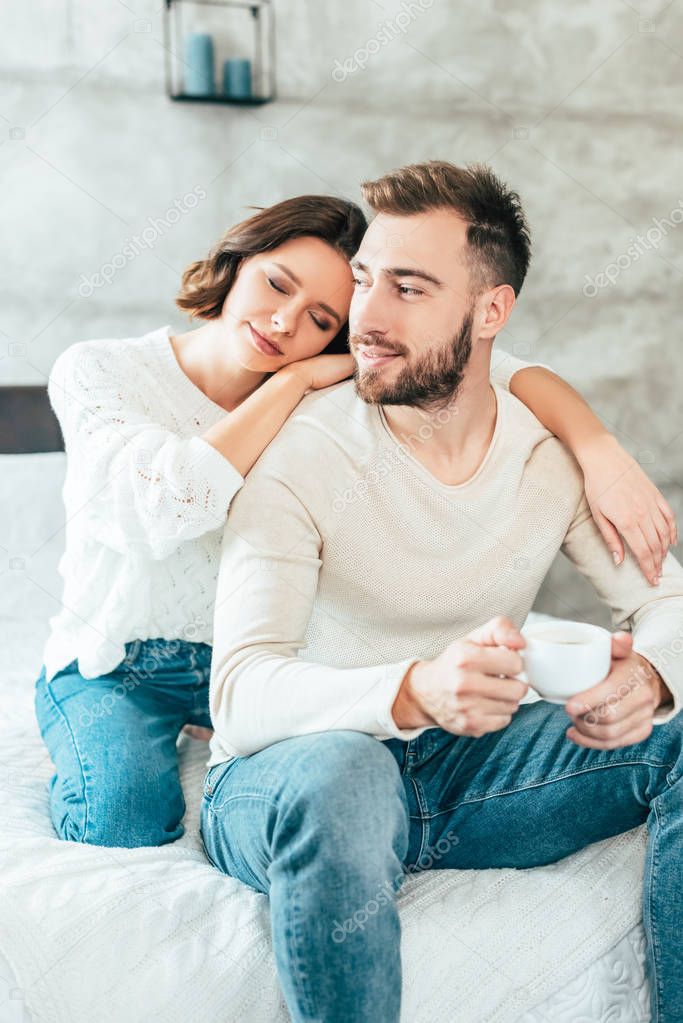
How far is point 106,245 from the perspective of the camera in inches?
97.7

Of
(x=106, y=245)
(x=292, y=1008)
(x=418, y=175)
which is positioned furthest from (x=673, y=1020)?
(x=106, y=245)

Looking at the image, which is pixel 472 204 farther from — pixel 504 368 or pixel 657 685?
pixel 657 685

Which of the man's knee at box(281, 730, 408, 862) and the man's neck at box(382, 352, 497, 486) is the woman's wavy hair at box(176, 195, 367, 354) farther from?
the man's knee at box(281, 730, 408, 862)

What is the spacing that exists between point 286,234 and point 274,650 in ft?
2.25

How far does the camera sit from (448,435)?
1.47 m

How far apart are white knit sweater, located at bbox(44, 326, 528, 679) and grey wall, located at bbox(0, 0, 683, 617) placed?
932mm

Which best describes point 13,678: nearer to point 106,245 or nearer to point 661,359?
point 106,245

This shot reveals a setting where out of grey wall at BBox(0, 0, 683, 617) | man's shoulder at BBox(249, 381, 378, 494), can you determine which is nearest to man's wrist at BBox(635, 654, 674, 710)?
man's shoulder at BBox(249, 381, 378, 494)

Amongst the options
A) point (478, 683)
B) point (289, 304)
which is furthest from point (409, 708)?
point (289, 304)

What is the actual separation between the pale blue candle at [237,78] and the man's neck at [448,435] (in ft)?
4.37

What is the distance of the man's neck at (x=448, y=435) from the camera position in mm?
1453

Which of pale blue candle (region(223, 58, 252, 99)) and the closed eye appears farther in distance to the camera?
pale blue candle (region(223, 58, 252, 99))

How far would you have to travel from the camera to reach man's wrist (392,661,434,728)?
1096 millimetres

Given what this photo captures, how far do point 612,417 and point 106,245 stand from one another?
5.20 ft
